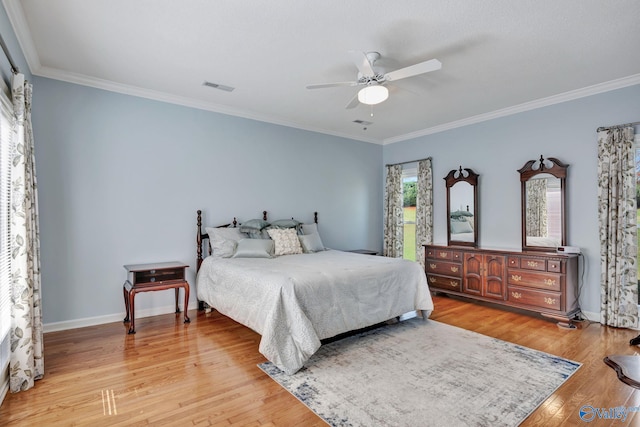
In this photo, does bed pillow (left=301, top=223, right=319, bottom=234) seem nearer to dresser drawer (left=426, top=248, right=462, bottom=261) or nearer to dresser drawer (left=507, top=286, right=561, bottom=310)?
dresser drawer (left=426, top=248, right=462, bottom=261)

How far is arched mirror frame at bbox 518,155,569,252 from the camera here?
14.2 feet

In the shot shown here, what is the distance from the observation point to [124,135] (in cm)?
412

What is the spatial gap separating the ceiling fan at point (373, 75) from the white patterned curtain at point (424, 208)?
2891mm

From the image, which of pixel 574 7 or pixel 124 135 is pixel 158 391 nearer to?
pixel 124 135

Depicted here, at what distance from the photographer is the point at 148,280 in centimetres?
379

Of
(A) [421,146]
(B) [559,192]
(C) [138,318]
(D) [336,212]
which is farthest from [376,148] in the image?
(C) [138,318]

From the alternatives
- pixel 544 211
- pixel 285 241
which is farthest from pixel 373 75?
pixel 544 211

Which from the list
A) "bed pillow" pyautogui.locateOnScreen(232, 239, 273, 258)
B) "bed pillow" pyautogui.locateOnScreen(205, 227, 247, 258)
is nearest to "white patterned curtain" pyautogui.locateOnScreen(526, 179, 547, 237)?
"bed pillow" pyautogui.locateOnScreen(232, 239, 273, 258)

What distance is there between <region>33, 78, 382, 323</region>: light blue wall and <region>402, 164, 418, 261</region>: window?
2131 millimetres

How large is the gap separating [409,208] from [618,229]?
3183 millimetres

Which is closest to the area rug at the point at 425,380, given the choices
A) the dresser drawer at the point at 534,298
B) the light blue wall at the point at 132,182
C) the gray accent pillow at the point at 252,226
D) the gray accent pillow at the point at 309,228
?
the dresser drawer at the point at 534,298

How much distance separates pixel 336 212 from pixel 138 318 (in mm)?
3534

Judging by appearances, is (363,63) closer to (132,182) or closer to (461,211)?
(132,182)

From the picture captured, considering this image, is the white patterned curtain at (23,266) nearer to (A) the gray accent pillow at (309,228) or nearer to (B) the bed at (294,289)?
(B) the bed at (294,289)
